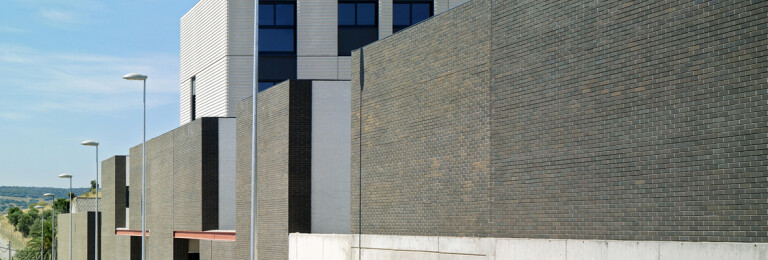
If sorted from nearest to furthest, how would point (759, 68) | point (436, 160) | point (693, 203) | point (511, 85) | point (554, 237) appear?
point (759, 68) → point (693, 203) → point (554, 237) → point (511, 85) → point (436, 160)

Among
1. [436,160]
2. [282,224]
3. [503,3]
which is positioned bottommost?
[282,224]

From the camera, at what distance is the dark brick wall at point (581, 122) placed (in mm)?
14312

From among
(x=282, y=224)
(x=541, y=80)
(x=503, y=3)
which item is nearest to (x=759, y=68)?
(x=541, y=80)

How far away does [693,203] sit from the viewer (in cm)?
1494

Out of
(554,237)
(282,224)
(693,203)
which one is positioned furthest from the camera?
(282,224)

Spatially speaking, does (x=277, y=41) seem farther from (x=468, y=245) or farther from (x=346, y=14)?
(x=468, y=245)

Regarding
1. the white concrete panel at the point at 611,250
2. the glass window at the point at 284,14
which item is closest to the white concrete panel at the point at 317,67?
the glass window at the point at 284,14

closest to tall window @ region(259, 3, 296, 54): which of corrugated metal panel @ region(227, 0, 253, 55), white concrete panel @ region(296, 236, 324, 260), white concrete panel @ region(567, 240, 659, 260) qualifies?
corrugated metal panel @ region(227, 0, 253, 55)

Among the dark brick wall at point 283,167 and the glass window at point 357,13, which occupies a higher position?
the glass window at point 357,13

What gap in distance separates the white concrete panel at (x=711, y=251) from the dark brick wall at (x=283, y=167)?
1737 centimetres

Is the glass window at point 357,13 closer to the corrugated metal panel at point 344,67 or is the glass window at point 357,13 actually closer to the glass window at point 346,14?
the glass window at point 346,14

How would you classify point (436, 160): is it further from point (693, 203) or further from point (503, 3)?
point (693, 203)

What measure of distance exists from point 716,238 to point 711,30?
10.4ft

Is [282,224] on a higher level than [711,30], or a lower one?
lower
